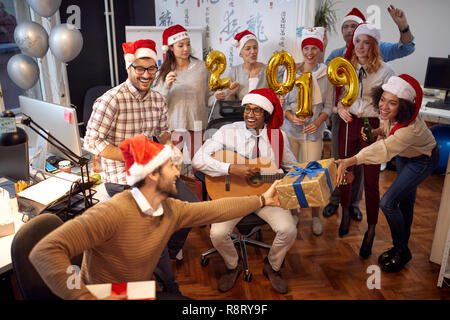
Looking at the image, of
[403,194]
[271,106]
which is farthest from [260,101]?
[403,194]

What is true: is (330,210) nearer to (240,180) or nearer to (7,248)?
(240,180)

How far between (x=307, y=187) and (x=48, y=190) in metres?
1.47

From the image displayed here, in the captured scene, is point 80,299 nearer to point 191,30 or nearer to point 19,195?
point 19,195

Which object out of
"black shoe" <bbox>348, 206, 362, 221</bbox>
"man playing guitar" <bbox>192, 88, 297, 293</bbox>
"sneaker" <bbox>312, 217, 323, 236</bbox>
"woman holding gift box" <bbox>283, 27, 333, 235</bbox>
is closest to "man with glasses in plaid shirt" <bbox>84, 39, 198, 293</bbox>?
"man playing guitar" <bbox>192, 88, 297, 293</bbox>

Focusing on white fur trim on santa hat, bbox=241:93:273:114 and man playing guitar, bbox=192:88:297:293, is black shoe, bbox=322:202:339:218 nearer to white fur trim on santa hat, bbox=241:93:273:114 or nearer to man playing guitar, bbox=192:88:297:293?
man playing guitar, bbox=192:88:297:293

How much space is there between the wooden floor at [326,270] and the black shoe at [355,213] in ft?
0.18

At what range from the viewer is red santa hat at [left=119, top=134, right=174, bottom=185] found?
1562 mm

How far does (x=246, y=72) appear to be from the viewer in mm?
3492

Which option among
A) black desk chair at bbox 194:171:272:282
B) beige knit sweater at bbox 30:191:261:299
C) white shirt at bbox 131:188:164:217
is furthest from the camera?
black desk chair at bbox 194:171:272:282

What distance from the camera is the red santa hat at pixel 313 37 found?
10.4 ft

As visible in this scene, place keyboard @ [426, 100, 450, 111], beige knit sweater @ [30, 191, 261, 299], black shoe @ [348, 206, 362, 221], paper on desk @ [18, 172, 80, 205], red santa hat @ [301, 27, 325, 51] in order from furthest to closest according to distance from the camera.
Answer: keyboard @ [426, 100, 450, 111]
black shoe @ [348, 206, 362, 221]
red santa hat @ [301, 27, 325, 51]
paper on desk @ [18, 172, 80, 205]
beige knit sweater @ [30, 191, 261, 299]

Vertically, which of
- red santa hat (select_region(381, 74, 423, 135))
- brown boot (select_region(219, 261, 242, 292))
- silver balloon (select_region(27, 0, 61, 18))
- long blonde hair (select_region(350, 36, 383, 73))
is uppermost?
silver balloon (select_region(27, 0, 61, 18))

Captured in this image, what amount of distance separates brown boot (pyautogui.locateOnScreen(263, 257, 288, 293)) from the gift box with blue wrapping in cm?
88

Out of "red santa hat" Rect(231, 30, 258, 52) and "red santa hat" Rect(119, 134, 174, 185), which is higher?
"red santa hat" Rect(231, 30, 258, 52)
